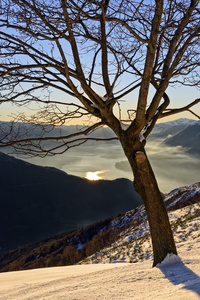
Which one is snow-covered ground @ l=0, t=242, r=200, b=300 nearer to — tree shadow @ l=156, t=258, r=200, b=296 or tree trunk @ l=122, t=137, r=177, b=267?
tree shadow @ l=156, t=258, r=200, b=296

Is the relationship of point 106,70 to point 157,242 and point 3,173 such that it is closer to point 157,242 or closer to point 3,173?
point 157,242

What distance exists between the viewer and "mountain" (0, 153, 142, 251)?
102 meters

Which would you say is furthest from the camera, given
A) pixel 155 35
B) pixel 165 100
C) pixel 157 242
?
pixel 165 100

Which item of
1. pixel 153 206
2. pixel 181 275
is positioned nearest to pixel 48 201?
pixel 153 206

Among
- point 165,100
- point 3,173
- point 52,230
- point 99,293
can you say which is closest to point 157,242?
point 99,293

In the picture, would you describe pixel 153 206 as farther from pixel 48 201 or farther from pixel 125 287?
pixel 48 201

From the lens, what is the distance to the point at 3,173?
133125mm

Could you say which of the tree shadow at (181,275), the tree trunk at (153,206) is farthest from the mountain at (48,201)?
the tree shadow at (181,275)

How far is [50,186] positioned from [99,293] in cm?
13571

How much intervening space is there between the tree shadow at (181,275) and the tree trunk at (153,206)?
28 centimetres

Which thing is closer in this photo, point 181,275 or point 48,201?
point 181,275

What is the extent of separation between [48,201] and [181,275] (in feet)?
420

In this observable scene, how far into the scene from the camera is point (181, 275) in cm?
284

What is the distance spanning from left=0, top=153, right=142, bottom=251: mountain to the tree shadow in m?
100
